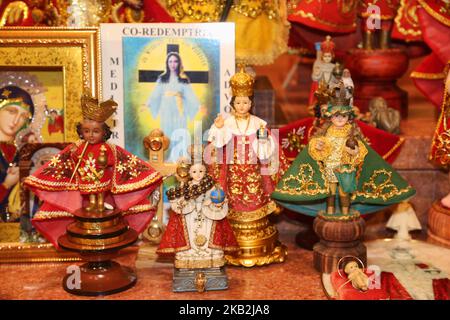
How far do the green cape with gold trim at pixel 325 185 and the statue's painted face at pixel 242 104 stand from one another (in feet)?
0.67

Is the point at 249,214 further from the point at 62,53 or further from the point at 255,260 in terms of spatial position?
the point at 62,53

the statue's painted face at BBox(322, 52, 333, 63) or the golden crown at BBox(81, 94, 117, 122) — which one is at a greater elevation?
the statue's painted face at BBox(322, 52, 333, 63)

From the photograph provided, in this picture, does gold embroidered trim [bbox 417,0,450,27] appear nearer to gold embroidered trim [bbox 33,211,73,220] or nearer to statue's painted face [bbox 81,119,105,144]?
statue's painted face [bbox 81,119,105,144]


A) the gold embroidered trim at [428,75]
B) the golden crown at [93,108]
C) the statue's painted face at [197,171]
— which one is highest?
the gold embroidered trim at [428,75]

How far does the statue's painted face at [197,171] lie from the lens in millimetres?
2258

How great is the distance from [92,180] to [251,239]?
0.52 m

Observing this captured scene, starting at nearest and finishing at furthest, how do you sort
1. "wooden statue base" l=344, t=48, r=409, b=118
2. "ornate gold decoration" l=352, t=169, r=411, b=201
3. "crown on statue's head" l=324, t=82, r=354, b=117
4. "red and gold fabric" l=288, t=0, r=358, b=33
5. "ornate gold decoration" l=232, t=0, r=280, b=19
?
"crown on statue's head" l=324, t=82, r=354, b=117 → "ornate gold decoration" l=352, t=169, r=411, b=201 → "ornate gold decoration" l=232, t=0, r=280, b=19 → "red and gold fabric" l=288, t=0, r=358, b=33 → "wooden statue base" l=344, t=48, r=409, b=118

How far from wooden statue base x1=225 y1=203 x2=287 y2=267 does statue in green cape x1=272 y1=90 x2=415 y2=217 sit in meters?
0.09

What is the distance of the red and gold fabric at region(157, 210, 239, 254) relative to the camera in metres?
2.32

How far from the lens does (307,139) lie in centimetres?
271

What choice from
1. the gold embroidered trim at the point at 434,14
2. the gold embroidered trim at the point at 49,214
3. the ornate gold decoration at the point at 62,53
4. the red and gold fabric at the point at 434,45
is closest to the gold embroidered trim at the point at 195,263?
the gold embroidered trim at the point at 49,214

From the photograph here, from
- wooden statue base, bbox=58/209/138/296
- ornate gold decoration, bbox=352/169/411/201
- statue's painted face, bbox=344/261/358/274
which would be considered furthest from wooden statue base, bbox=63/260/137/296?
ornate gold decoration, bbox=352/169/411/201

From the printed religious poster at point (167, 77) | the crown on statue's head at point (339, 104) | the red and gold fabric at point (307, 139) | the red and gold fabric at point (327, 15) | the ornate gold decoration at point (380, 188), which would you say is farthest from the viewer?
the red and gold fabric at point (327, 15)

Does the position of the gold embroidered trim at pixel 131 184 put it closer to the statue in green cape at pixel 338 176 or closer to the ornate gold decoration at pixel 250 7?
the statue in green cape at pixel 338 176
